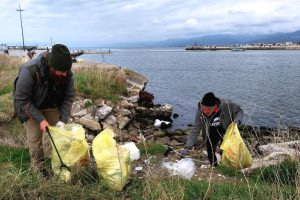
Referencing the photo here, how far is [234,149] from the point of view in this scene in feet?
21.5

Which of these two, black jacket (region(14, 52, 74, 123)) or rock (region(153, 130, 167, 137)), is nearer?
black jacket (region(14, 52, 74, 123))

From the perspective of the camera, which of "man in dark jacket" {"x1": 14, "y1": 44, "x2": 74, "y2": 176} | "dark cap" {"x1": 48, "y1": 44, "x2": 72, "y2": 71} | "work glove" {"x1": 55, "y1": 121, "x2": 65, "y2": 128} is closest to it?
"dark cap" {"x1": 48, "y1": 44, "x2": 72, "y2": 71}

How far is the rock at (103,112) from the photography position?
12.5 meters

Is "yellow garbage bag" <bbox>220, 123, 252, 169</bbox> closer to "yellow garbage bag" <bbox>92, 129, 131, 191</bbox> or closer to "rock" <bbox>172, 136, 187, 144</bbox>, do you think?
"yellow garbage bag" <bbox>92, 129, 131, 191</bbox>

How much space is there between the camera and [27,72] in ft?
15.7

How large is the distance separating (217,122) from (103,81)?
8909 mm

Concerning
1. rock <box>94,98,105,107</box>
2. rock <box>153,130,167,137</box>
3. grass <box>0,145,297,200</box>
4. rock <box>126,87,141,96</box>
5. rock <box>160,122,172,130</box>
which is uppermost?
grass <box>0,145,297,200</box>

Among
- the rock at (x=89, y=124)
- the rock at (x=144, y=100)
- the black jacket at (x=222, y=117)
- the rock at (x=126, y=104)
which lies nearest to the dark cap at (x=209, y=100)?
the black jacket at (x=222, y=117)

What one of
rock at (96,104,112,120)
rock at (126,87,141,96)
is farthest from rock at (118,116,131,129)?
rock at (126,87,141,96)

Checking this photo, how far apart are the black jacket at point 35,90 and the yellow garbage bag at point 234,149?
2725 millimetres

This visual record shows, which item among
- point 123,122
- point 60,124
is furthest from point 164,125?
point 60,124

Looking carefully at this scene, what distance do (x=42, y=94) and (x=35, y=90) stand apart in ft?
0.35

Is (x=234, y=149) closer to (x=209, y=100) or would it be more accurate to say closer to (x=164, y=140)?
(x=209, y=100)

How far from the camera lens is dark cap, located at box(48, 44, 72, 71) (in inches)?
180
